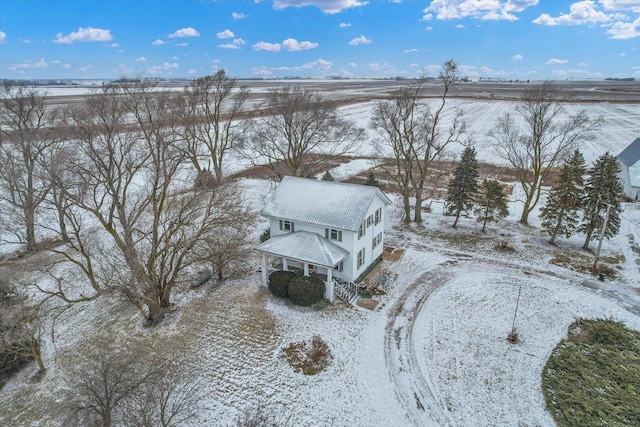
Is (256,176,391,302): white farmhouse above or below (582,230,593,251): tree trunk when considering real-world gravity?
above

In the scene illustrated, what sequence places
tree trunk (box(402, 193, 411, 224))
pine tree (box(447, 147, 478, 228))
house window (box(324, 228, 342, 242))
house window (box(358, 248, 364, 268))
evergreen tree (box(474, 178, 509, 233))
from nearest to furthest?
house window (box(324, 228, 342, 242)) → house window (box(358, 248, 364, 268)) → evergreen tree (box(474, 178, 509, 233)) → pine tree (box(447, 147, 478, 228)) → tree trunk (box(402, 193, 411, 224))

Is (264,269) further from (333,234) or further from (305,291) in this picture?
(333,234)

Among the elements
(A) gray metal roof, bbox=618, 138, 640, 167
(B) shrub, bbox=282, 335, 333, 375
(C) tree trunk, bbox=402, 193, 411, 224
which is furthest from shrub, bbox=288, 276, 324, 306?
(A) gray metal roof, bbox=618, 138, 640, 167

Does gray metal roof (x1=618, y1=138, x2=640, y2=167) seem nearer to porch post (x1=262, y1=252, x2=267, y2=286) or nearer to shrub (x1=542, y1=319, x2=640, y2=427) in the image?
shrub (x1=542, y1=319, x2=640, y2=427)

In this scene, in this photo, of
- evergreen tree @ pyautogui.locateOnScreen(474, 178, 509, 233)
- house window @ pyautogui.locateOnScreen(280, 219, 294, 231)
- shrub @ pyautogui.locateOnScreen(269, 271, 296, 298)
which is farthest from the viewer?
evergreen tree @ pyautogui.locateOnScreen(474, 178, 509, 233)

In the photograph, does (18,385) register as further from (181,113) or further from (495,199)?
(495,199)

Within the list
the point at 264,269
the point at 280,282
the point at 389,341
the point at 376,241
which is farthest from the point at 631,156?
the point at 264,269
